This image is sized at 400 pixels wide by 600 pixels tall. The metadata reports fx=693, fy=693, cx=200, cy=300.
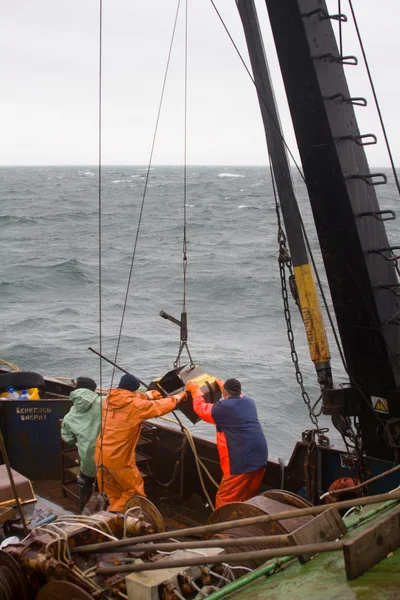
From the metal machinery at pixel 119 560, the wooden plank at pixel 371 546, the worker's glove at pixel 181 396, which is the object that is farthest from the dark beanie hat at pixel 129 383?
the wooden plank at pixel 371 546

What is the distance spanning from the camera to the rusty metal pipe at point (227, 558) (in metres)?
2.72

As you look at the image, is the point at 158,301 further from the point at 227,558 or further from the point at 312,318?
the point at 227,558

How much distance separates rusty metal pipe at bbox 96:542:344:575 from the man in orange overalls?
117 inches

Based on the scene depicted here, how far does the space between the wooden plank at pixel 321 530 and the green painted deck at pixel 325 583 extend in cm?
5

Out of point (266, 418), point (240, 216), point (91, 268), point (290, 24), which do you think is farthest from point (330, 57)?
point (240, 216)

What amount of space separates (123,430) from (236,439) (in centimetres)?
106

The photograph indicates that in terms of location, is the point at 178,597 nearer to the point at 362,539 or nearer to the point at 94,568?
the point at 94,568

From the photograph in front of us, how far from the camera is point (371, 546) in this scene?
3.07 m

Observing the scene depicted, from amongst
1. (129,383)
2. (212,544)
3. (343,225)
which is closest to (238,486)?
(129,383)

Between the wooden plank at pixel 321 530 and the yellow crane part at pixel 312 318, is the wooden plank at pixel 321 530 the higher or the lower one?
the lower one

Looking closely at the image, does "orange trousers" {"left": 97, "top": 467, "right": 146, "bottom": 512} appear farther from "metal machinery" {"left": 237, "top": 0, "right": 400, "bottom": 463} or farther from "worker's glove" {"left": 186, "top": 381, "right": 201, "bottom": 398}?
"metal machinery" {"left": 237, "top": 0, "right": 400, "bottom": 463}

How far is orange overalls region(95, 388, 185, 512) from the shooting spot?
6.43 meters

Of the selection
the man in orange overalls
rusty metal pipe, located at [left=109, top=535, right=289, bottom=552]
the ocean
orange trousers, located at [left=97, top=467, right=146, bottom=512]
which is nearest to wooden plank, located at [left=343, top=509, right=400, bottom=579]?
rusty metal pipe, located at [left=109, top=535, right=289, bottom=552]

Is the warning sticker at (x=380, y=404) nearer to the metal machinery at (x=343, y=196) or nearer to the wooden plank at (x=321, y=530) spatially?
the metal machinery at (x=343, y=196)
